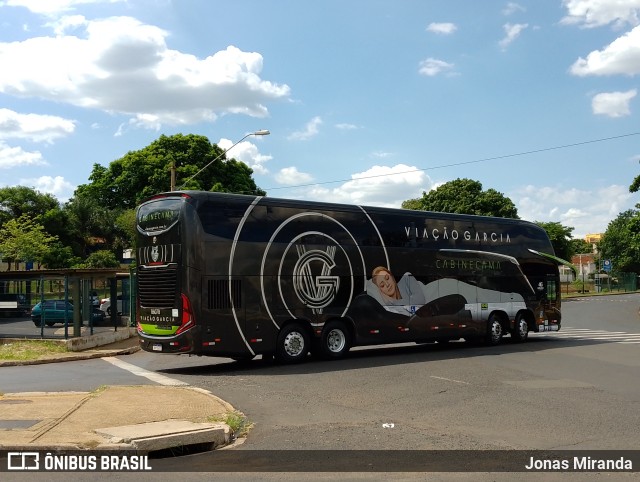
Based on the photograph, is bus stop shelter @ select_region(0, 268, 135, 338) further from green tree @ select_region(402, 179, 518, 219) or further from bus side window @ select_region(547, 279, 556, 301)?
green tree @ select_region(402, 179, 518, 219)

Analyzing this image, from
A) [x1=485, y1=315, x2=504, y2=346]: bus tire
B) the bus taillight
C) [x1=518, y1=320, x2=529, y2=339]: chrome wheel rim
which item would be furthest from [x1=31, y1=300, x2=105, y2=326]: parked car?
[x1=518, y1=320, x2=529, y2=339]: chrome wheel rim

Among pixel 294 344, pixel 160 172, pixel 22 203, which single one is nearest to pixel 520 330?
pixel 294 344

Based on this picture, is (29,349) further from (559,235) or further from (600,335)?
(559,235)

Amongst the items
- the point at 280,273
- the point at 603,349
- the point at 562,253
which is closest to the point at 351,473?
the point at 280,273

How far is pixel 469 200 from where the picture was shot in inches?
2670

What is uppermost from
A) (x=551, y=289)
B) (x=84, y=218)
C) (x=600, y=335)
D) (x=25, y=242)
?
(x=84, y=218)

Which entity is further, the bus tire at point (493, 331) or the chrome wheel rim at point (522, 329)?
the chrome wheel rim at point (522, 329)

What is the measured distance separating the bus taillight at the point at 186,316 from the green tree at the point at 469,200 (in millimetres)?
53456

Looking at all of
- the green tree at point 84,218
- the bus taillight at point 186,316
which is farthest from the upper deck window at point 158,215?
the green tree at point 84,218

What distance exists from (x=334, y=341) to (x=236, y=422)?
862 cm

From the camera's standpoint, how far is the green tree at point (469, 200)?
67.1 meters

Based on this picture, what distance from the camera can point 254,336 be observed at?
53.0ft

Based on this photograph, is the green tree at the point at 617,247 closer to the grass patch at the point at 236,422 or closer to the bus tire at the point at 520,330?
the bus tire at the point at 520,330

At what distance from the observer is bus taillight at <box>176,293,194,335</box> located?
50.0 ft
